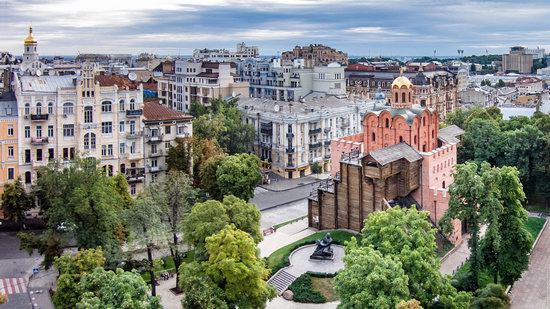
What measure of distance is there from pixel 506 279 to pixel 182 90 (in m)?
81.8

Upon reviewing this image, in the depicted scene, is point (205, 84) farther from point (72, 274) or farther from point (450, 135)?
point (72, 274)

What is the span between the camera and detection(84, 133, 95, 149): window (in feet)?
225

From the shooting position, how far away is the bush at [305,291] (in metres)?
46.8

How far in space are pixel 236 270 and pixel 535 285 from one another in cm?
2625

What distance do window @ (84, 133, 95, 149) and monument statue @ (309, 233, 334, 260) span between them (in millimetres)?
30128

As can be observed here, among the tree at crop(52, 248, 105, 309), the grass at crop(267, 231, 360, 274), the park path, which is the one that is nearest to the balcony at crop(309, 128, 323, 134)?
the grass at crop(267, 231, 360, 274)

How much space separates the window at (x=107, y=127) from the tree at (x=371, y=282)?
41.8m

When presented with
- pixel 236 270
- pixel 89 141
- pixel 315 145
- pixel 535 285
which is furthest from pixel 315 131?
pixel 236 270

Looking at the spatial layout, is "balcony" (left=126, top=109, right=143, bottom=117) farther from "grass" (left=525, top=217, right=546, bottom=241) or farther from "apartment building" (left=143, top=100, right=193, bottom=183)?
"grass" (left=525, top=217, right=546, bottom=241)


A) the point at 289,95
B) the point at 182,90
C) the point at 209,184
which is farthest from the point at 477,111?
the point at 182,90

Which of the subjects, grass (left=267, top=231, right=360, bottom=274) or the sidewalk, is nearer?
grass (left=267, top=231, right=360, bottom=274)

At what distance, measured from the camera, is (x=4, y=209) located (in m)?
61.6

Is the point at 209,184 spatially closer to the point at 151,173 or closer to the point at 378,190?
the point at 151,173

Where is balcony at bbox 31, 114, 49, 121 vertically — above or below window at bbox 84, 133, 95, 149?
above
